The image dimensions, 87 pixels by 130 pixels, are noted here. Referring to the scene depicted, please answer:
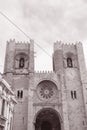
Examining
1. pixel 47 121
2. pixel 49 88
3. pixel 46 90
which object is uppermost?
pixel 49 88

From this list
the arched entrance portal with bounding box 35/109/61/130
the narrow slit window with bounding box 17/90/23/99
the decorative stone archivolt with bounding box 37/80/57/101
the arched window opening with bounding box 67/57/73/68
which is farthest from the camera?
the arched window opening with bounding box 67/57/73/68

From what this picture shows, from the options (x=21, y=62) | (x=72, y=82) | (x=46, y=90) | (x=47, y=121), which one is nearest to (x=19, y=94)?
(x=46, y=90)

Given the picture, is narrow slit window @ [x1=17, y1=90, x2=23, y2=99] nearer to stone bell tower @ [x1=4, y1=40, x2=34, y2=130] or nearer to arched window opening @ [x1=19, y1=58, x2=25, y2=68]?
stone bell tower @ [x1=4, y1=40, x2=34, y2=130]

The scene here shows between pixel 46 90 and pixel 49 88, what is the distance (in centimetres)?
53

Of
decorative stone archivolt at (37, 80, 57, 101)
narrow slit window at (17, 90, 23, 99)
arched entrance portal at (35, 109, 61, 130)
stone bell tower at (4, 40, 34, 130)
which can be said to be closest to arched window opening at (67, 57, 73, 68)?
decorative stone archivolt at (37, 80, 57, 101)

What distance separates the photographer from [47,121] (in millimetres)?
24203

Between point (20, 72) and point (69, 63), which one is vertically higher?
point (69, 63)

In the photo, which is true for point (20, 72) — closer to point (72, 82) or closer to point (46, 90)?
point (46, 90)

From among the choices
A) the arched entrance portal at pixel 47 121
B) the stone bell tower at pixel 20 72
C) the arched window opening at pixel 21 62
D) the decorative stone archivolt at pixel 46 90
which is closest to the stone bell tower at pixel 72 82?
the decorative stone archivolt at pixel 46 90

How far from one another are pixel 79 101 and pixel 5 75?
434 inches

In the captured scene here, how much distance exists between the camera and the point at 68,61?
26.2 metres

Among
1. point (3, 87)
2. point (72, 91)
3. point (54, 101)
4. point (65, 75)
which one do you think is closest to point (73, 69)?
point (65, 75)

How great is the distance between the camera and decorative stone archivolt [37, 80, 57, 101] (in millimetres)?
22953

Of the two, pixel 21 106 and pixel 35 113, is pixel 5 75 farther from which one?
pixel 35 113
